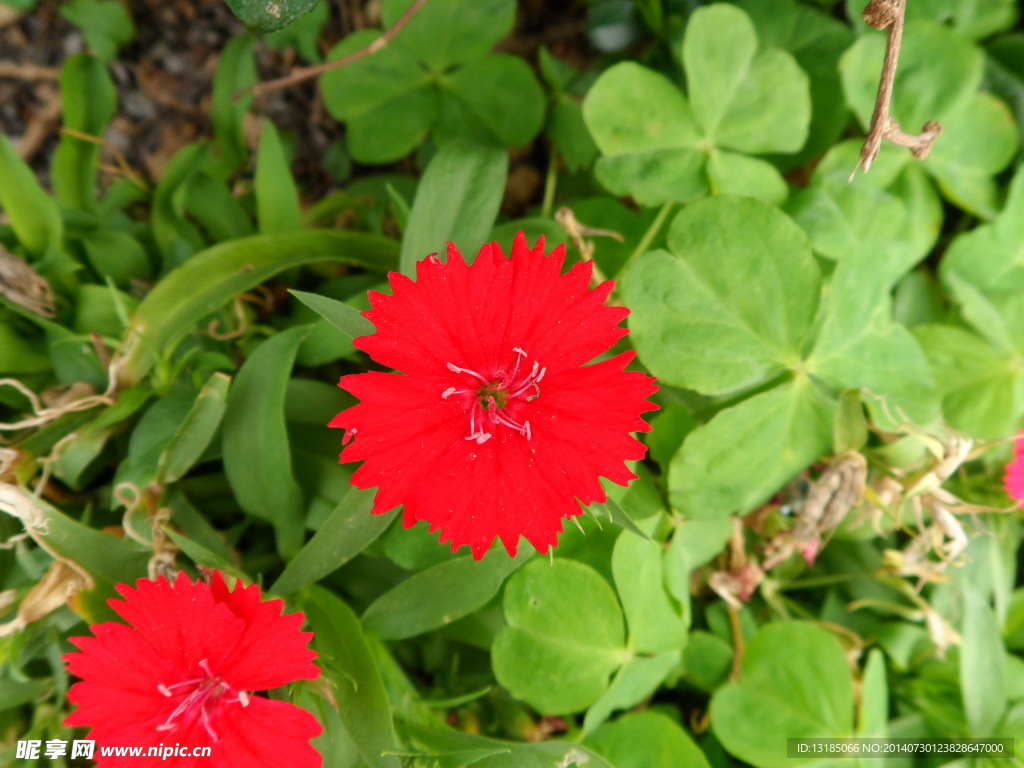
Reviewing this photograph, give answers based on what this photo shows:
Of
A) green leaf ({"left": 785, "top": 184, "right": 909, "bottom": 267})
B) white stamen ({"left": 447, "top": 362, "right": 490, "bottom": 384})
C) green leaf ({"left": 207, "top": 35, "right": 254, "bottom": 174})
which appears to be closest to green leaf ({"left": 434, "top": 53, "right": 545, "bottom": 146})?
green leaf ({"left": 207, "top": 35, "right": 254, "bottom": 174})

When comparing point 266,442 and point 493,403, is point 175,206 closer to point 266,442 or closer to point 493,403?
point 266,442

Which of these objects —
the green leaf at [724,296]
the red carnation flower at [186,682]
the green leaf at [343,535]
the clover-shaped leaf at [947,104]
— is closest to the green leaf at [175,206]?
the green leaf at [343,535]

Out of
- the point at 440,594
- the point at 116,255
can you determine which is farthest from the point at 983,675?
the point at 116,255

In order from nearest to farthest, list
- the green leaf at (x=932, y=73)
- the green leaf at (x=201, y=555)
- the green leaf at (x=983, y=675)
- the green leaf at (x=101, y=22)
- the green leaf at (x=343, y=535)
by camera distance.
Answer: the green leaf at (x=201, y=555) → the green leaf at (x=343, y=535) → the green leaf at (x=983, y=675) → the green leaf at (x=932, y=73) → the green leaf at (x=101, y=22)

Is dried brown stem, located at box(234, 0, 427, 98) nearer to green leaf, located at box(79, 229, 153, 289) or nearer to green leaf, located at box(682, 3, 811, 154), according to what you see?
green leaf, located at box(79, 229, 153, 289)

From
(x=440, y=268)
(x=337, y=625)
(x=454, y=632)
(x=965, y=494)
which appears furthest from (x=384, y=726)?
(x=965, y=494)

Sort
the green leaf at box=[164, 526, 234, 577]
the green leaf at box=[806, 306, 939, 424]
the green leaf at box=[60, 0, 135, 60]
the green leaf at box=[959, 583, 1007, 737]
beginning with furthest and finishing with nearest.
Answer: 1. the green leaf at box=[60, 0, 135, 60]
2. the green leaf at box=[959, 583, 1007, 737]
3. the green leaf at box=[806, 306, 939, 424]
4. the green leaf at box=[164, 526, 234, 577]

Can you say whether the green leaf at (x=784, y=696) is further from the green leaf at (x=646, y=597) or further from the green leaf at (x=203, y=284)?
the green leaf at (x=203, y=284)
